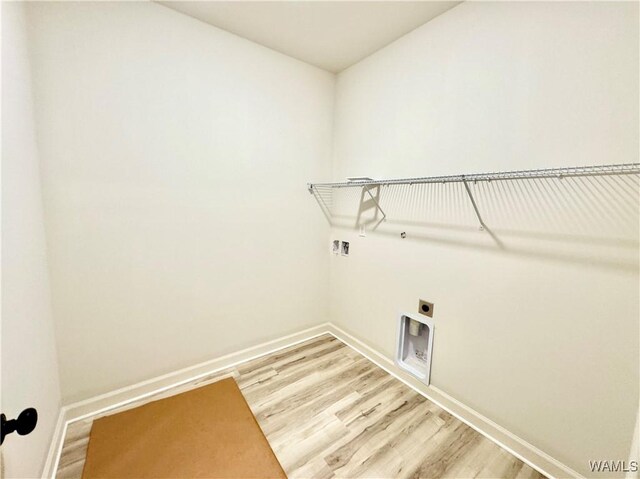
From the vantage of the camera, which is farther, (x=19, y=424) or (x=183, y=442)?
(x=183, y=442)

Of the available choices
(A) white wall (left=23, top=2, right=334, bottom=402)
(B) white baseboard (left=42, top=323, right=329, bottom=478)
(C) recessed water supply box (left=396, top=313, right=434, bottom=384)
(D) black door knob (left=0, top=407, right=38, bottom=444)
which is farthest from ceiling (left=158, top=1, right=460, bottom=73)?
(B) white baseboard (left=42, top=323, right=329, bottom=478)

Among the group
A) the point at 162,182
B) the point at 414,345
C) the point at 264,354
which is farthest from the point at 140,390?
the point at 414,345

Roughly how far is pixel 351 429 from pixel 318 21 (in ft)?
8.85

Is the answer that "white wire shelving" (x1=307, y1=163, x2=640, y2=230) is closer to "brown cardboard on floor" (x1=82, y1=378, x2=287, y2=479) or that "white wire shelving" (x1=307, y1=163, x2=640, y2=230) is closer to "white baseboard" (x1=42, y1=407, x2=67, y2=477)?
"brown cardboard on floor" (x1=82, y1=378, x2=287, y2=479)

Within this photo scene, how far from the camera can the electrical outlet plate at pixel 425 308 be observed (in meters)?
1.88

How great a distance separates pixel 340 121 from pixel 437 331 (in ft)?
6.62

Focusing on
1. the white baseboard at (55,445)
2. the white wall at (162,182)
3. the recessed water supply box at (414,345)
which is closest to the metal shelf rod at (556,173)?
the recessed water supply box at (414,345)

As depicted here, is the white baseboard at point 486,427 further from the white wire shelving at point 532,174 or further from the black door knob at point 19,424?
the black door knob at point 19,424

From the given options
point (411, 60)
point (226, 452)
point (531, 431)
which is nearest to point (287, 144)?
point (411, 60)

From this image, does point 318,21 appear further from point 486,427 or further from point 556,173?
point 486,427

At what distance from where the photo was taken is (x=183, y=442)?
1526 millimetres

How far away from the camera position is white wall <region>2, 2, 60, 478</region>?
3.13ft

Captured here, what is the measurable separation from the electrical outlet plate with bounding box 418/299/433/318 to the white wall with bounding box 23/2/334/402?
46.1 inches

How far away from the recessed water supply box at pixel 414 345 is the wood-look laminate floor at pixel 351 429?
15cm
